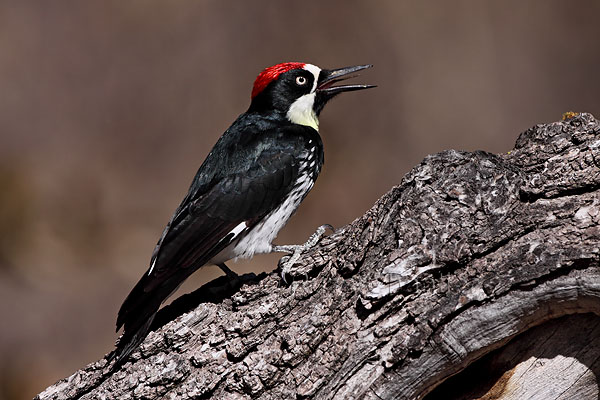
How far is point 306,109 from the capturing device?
4.52 metres

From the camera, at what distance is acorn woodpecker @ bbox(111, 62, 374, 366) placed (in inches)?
128

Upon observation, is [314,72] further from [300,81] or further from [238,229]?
[238,229]

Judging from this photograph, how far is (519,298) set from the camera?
93.4 inches

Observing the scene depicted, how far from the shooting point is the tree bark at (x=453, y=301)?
2391 millimetres

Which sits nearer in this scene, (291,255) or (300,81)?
(291,255)

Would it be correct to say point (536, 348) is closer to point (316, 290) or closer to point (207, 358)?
point (316, 290)

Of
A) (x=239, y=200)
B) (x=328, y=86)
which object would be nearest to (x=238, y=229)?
(x=239, y=200)

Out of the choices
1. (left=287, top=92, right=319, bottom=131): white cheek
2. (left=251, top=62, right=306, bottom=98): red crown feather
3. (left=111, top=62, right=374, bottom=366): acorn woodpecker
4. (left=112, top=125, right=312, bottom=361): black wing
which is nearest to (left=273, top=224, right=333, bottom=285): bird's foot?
(left=111, top=62, right=374, bottom=366): acorn woodpecker

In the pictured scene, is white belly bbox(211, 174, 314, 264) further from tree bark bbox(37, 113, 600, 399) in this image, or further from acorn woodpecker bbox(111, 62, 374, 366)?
tree bark bbox(37, 113, 600, 399)

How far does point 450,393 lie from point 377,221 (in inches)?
32.9

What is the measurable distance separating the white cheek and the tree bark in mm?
1799

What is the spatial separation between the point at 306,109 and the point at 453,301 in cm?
242

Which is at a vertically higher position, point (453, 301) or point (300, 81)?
point (300, 81)

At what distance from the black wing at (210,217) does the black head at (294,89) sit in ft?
1.66
